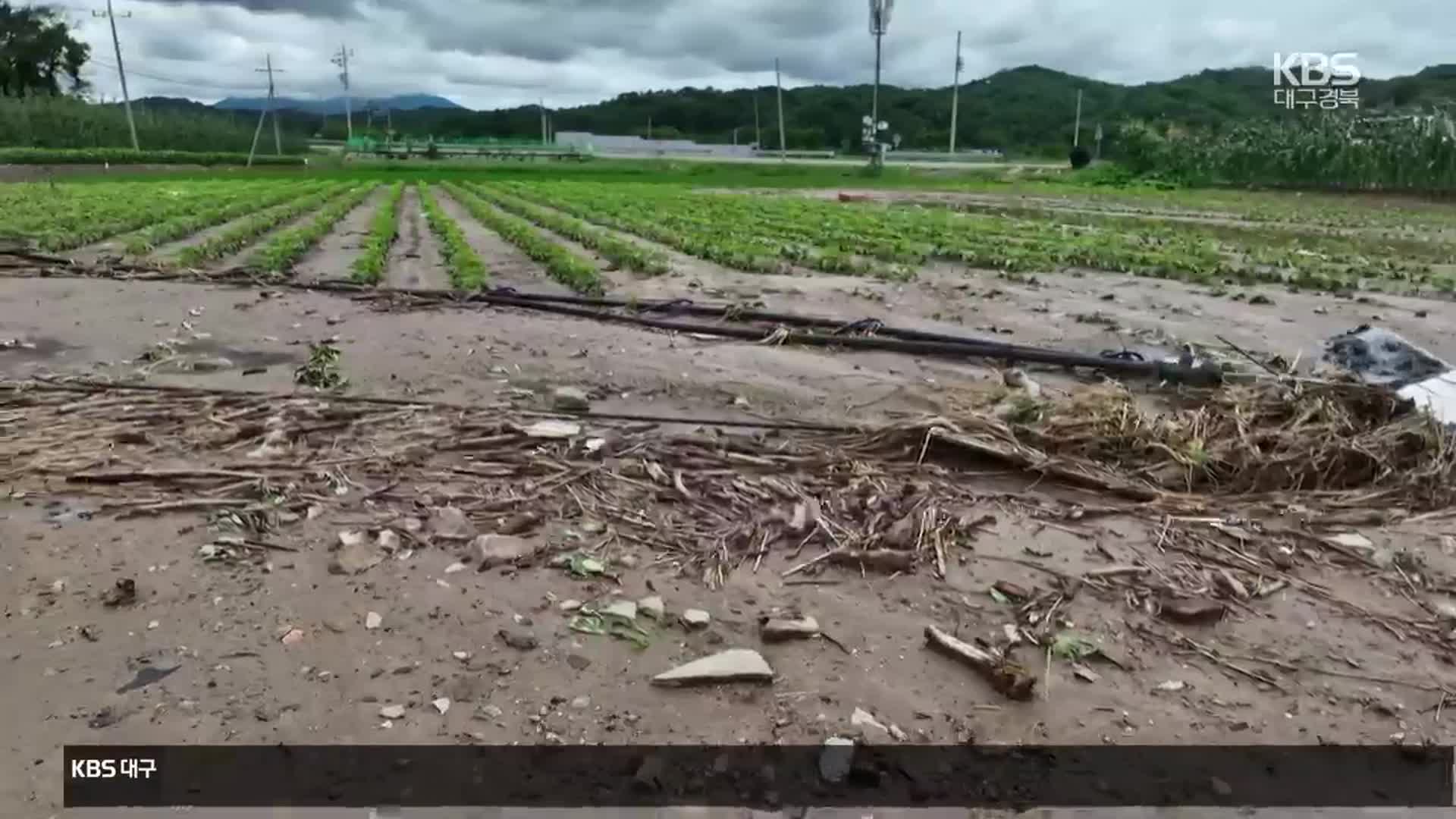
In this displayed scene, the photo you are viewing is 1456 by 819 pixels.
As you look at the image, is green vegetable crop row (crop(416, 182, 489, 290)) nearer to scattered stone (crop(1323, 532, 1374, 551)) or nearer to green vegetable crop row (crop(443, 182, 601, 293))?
green vegetable crop row (crop(443, 182, 601, 293))

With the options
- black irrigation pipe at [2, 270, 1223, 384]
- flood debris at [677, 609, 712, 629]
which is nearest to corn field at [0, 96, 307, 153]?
black irrigation pipe at [2, 270, 1223, 384]

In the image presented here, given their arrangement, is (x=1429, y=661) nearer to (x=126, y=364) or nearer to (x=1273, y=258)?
(x=126, y=364)

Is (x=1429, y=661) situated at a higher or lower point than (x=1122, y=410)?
lower

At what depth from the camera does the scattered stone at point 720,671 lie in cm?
326

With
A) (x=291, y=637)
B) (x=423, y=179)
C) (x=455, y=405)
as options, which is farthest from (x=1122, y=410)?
(x=423, y=179)

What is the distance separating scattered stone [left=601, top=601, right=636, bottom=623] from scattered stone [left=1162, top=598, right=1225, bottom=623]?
2049 millimetres

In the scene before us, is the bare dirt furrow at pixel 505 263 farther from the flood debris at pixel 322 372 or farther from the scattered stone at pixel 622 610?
the scattered stone at pixel 622 610

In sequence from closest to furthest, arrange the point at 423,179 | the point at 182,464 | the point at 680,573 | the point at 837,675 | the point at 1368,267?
the point at 837,675, the point at 680,573, the point at 182,464, the point at 1368,267, the point at 423,179

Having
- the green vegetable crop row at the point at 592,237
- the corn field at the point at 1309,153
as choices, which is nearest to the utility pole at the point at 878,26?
the corn field at the point at 1309,153

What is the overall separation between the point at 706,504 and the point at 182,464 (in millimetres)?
2682

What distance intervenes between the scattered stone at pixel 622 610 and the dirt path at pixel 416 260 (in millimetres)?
7716

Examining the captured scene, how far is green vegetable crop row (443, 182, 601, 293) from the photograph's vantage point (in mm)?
11148

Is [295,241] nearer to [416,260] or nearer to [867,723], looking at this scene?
[416,260]

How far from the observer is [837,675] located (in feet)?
11.0
